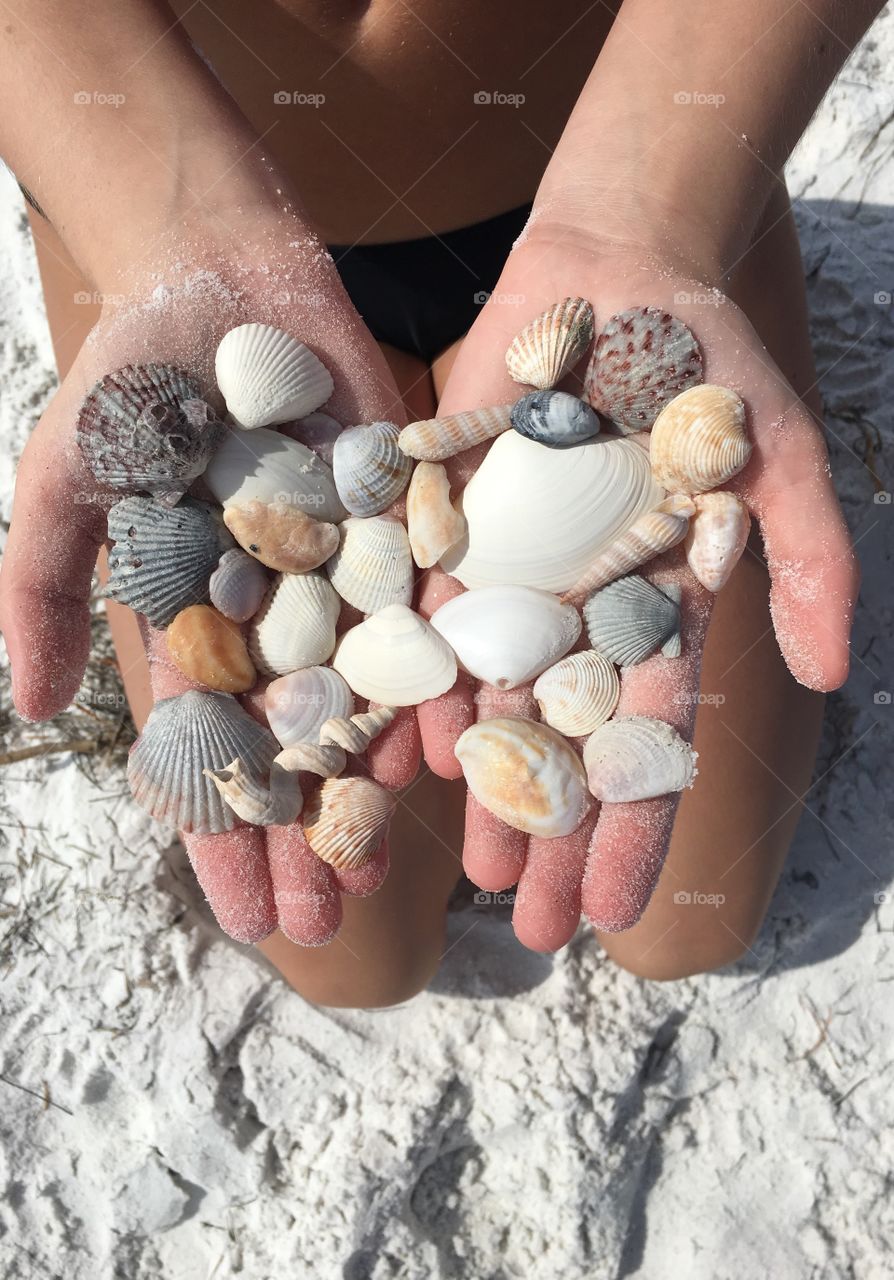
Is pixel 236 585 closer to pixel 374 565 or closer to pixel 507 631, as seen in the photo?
pixel 374 565

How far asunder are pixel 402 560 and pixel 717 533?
Answer: 59cm

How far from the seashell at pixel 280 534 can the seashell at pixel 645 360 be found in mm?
602

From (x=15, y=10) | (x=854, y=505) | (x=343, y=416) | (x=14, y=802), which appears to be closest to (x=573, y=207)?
(x=343, y=416)

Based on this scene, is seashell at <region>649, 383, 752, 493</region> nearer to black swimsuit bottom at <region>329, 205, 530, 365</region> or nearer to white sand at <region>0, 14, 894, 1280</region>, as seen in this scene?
black swimsuit bottom at <region>329, 205, 530, 365</region>

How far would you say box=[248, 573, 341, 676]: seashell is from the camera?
1946 millimetres

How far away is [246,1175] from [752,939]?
1429 mm

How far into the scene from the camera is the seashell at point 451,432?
1924mm

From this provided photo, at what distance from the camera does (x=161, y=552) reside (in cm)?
188

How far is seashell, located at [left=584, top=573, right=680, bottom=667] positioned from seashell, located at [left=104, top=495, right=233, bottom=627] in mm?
724

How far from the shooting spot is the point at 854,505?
3.03m

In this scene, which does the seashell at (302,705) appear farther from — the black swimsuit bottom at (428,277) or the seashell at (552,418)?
the black swimsuit bottom at (428,277)

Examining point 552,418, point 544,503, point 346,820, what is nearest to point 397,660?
point 346,820

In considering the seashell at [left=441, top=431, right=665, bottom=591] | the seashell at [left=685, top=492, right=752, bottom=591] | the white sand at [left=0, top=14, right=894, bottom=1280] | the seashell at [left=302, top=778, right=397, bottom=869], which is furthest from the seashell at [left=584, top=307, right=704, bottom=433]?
the white sand at [left=0, top=14, right=894, bottom=1280]

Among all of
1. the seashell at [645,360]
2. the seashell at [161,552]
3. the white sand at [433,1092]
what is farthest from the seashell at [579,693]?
the white sand at [433,1092]
